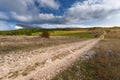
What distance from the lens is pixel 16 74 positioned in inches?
595

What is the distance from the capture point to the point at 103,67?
2125 centimetres

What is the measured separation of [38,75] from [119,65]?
1075 cm

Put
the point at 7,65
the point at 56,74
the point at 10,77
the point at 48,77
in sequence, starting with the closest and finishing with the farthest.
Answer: the point at 10,77
the point at 48,77
the point at 56,74
the point at 7,65

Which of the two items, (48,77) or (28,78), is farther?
(48,77)

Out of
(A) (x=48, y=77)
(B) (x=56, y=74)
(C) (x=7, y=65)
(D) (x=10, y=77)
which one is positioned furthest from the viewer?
(C) (x=7, y=65)

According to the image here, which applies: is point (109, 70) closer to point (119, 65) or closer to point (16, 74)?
point (119, 65)

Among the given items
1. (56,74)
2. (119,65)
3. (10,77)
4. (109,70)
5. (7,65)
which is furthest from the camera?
(119,65)

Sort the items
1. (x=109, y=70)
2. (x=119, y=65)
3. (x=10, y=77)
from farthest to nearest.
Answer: (x=119, y=65) → (x=109, y=70) → (x=10, y=77)

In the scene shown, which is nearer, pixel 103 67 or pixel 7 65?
pixel 7 65

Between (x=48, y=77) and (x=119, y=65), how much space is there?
401 inches

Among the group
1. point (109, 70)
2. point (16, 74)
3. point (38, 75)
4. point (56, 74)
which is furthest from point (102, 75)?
point (16, 74)

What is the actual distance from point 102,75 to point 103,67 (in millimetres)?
3494

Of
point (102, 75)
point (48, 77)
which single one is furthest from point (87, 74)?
point (48, 77)

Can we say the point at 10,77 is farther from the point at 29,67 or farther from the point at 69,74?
the point at 69,74
